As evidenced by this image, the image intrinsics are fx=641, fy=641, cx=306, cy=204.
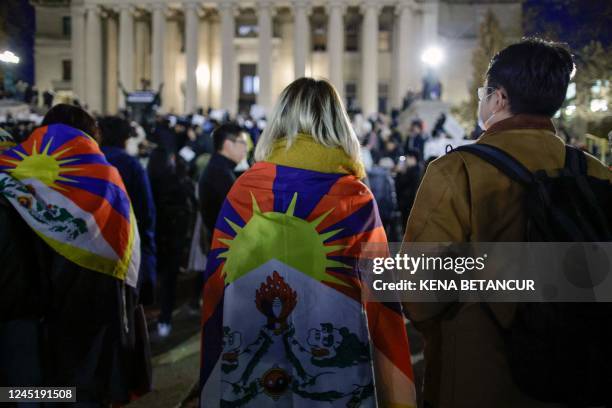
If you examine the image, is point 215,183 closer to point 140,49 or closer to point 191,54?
point 191,54

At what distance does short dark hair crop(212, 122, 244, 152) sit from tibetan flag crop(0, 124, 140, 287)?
2.58 m

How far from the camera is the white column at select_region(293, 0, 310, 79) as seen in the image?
158ft

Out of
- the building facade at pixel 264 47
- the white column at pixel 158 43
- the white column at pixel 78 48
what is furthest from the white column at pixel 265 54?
the white column at pixel 78 48

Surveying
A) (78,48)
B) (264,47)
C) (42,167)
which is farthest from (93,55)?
(42,167)

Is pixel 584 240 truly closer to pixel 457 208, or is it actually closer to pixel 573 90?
pixel 457 208

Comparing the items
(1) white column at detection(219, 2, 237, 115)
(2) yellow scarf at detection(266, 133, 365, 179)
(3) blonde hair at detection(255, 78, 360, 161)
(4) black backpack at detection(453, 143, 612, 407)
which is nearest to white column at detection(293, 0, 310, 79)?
(1) white column at detection(219, 2, 237, 115)

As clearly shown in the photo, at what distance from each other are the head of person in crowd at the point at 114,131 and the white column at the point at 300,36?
43.3 metres

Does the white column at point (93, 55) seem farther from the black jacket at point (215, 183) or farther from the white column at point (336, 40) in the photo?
the black jacket at point (215, 183)

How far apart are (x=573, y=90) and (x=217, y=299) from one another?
14688 millimetres

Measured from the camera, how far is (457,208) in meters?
2.28

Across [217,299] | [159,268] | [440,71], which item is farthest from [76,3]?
[217,299]

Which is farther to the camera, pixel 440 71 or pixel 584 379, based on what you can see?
pixel 440 71

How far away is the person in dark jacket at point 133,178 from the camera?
206 inches

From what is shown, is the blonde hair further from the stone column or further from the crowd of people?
the stone column
